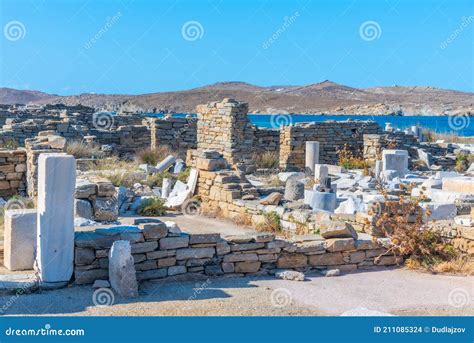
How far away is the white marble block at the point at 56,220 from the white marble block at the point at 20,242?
0.62 metres

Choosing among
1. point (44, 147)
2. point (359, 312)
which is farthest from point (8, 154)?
point (359, 312)

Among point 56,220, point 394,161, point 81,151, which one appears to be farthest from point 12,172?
point 394,161

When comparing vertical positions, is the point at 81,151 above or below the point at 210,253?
above

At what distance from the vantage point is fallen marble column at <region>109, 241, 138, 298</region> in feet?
21.1

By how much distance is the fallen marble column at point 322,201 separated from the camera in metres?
10.8

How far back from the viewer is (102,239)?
691 cm

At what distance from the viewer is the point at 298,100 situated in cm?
9431

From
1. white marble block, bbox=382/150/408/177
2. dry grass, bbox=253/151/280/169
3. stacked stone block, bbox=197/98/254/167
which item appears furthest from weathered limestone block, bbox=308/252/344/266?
dry grass, bbox=253/151/280/169

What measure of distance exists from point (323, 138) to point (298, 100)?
73.7m

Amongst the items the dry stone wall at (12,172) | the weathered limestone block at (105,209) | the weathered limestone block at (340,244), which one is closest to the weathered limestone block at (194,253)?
the weathered limestone block at (340,244)

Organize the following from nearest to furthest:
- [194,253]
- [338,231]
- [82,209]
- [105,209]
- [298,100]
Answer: [194,253] → [338,231] → [82,209] → [105,209] → [298,100]

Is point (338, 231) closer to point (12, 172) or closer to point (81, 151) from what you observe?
point (12, 172)

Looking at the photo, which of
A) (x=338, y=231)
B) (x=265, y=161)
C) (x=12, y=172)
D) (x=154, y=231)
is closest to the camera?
(x=154, y=231)

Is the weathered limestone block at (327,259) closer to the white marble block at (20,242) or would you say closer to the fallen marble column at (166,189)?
the white marble block at (20,242)
